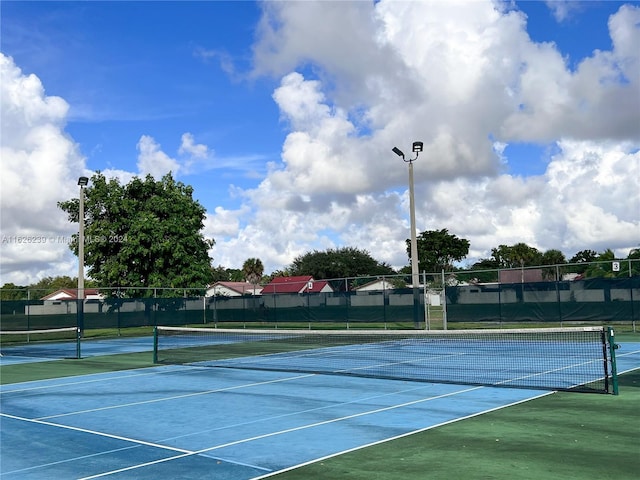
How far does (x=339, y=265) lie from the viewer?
95938 millimetres

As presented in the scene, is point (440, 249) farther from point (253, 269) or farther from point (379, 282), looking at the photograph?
point (379, 282)

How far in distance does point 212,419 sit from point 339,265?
86.9 metres

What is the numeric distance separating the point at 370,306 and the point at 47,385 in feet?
57.8

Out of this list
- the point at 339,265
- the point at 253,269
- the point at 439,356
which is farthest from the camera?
the point at 253,269

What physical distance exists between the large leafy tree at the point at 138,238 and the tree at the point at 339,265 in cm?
5243

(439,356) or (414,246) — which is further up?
(414,246)

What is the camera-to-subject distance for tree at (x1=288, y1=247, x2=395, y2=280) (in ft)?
315

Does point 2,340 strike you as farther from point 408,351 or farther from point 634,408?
point 634,408

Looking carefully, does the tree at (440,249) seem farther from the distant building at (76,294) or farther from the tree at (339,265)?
the distant building at (76,294)

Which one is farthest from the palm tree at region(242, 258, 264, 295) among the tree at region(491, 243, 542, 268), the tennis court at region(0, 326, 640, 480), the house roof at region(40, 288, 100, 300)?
the tennis court at region(0, 326, 640, 480)

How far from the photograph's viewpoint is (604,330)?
10.6 metres

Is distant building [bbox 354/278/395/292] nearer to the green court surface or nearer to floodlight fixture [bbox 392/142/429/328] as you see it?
floodlight fixture [bbox 392/142/429/328]

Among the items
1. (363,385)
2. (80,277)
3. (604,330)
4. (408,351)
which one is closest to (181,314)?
(80,277)

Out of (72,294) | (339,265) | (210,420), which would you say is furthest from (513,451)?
(339,265)
